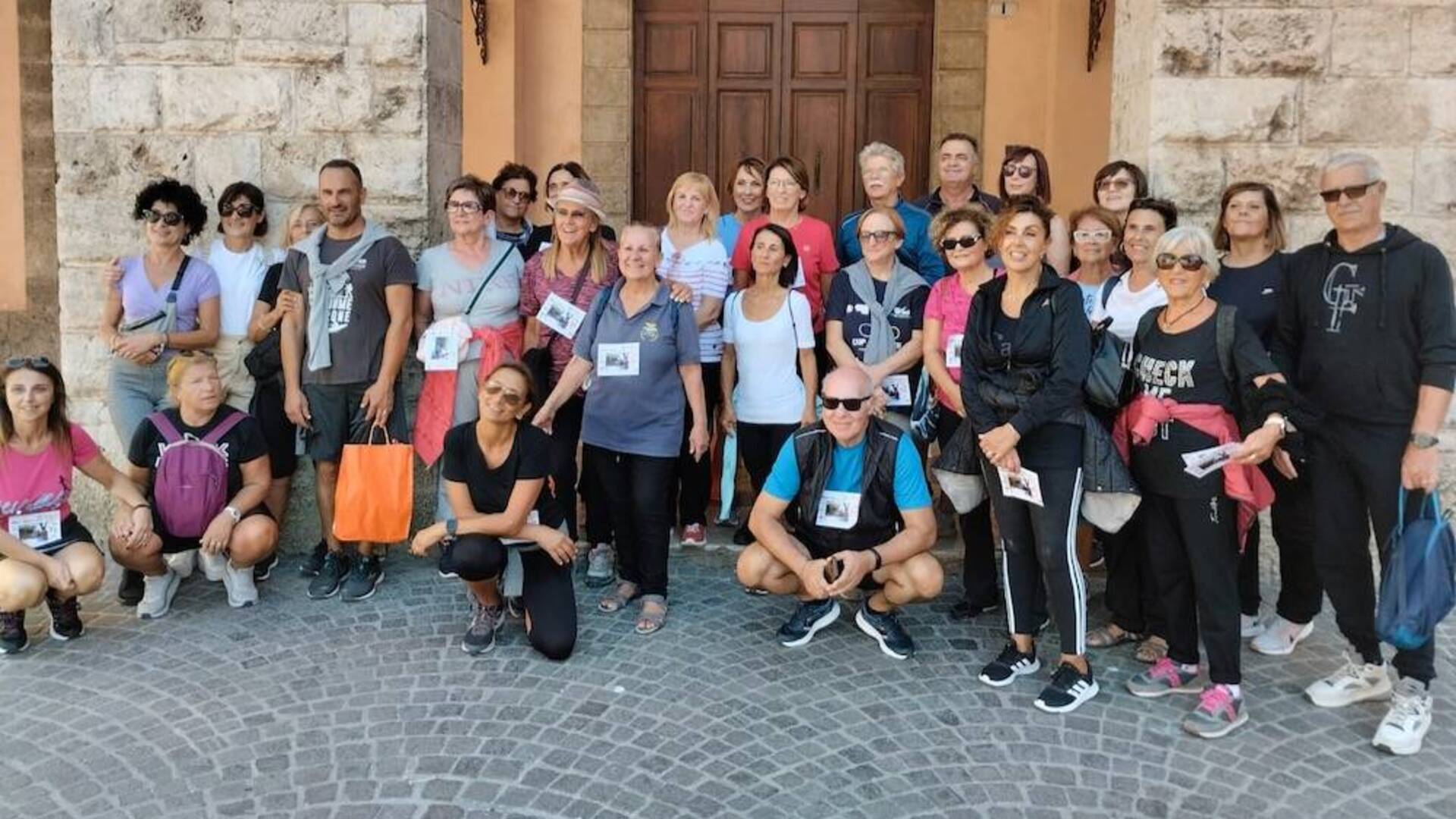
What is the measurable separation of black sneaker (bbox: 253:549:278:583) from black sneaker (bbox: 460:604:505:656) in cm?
133

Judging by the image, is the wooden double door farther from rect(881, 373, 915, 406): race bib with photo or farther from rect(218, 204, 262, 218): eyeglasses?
rect(881, 373, 915, 406): race bib with photo

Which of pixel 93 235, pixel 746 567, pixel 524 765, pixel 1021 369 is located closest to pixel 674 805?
pixel 524 765

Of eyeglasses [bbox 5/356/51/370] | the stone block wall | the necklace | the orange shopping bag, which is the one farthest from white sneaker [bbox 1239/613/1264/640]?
eyeglasses [bbox 5/356/51/370]

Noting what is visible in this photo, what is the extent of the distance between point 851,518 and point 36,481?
11.0 ft

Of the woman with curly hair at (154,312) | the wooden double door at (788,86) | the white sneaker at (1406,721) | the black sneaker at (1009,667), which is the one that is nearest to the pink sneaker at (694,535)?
the black sneaker at (1009,667)

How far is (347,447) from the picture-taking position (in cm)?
525

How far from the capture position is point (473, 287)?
546 centimetres

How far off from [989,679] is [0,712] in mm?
3579

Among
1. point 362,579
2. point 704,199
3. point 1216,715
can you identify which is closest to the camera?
point 1216,715

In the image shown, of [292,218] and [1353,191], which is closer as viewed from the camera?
[1353,191]

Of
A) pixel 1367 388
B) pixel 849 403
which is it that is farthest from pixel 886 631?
pixel 1367 388

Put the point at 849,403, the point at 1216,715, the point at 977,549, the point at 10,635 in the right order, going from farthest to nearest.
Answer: the point at 977,549, the point at 10,635, the point at 849,403, the point at 1216,715

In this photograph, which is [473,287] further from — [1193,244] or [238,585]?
[1193,244]

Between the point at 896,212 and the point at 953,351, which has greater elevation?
the point at 896,212
